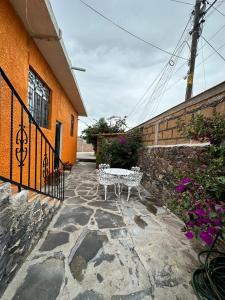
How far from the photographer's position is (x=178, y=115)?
11.4 feet

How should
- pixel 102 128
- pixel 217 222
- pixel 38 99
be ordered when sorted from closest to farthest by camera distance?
pixel 217 222 → pixel 38 99 → pixel 102 128

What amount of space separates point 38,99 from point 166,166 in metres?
3.75

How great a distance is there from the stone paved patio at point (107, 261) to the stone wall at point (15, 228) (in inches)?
4.4

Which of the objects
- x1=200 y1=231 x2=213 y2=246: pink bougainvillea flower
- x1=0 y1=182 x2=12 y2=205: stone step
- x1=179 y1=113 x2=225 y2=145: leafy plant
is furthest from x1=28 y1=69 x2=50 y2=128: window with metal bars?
x1=200 y1=231 x2=213 y2=246: pink bougainvillea flower

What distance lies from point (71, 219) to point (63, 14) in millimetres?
4770

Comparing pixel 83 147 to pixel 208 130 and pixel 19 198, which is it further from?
pixel 208 130

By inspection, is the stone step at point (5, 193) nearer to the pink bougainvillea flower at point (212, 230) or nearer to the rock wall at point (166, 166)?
the pink bougainvillea flower at point (212, 230)

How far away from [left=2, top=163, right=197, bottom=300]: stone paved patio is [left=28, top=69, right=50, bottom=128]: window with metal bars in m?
2.57

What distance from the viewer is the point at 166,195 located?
3.64 m

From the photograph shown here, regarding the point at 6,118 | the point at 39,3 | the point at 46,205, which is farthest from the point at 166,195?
the point at 39,3

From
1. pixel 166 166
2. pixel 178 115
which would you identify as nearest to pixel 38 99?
pixel 178 115

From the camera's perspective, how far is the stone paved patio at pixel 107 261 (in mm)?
1454

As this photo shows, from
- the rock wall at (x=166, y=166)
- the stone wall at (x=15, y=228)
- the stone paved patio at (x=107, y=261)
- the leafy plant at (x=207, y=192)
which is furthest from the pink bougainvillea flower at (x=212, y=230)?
the stone wall at (x=15, y=228)

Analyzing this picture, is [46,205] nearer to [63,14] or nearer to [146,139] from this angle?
[146,139]
